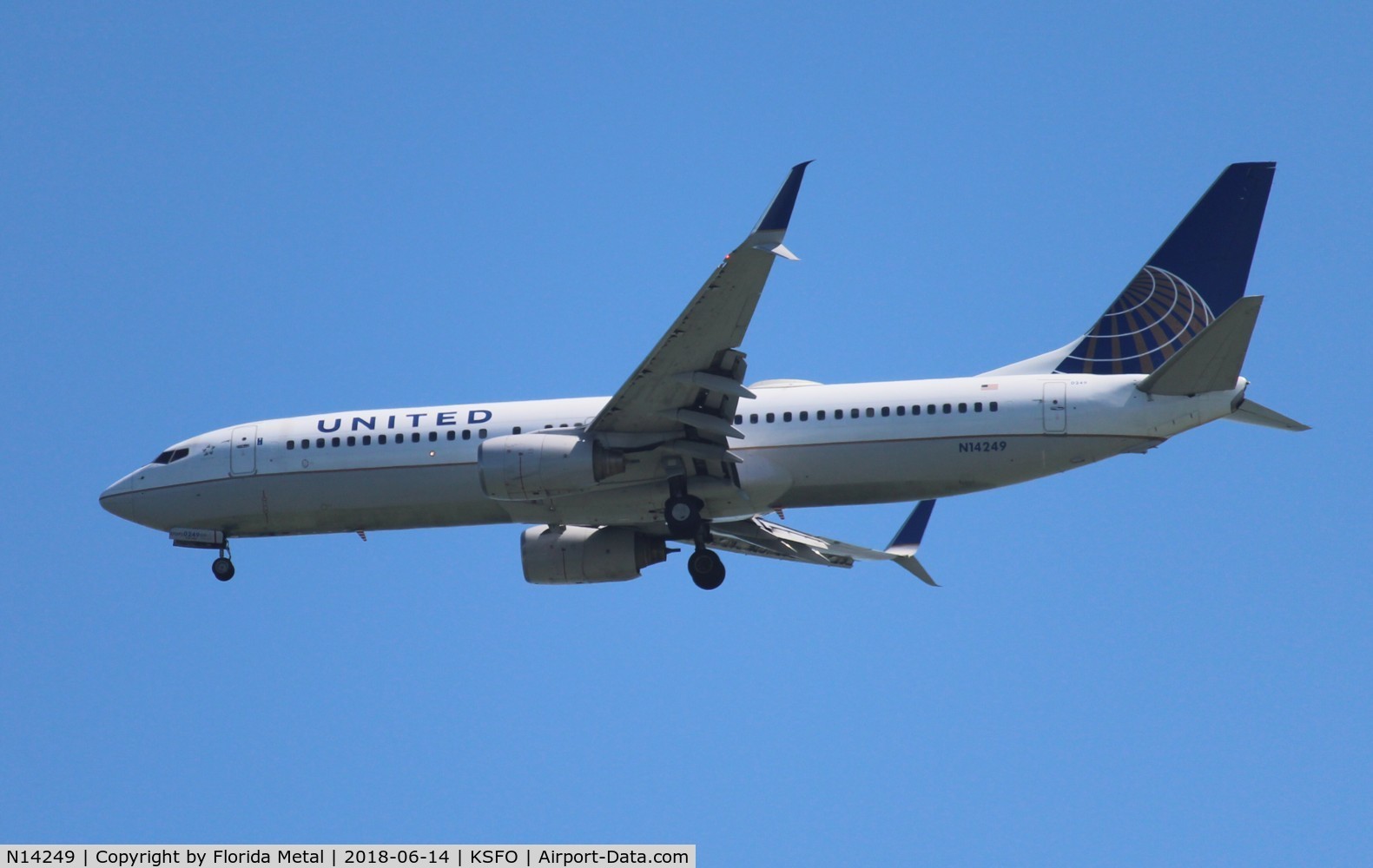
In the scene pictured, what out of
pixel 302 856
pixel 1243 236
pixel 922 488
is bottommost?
pixel 302 856

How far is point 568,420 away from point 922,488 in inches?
249

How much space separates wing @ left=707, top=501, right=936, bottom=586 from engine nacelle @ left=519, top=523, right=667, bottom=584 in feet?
5.16

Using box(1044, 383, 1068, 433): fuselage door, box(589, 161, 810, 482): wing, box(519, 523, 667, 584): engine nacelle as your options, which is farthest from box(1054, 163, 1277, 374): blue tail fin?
box(519, 523, 667, 584): engine nacelle

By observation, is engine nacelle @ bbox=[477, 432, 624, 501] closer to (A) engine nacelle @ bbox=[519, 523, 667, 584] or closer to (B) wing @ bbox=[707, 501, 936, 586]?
(A) engine nacelle @ bbox=[519, 523, 667, 584]

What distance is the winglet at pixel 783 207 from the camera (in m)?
24.5

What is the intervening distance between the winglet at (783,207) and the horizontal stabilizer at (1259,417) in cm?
842

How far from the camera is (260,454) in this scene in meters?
31.5

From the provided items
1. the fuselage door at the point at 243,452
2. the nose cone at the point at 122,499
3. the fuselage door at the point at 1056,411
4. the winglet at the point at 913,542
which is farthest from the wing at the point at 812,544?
the nose cone at the point at 122,499

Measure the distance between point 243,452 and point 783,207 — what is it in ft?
40.6

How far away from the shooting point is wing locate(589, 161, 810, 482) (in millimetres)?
25081

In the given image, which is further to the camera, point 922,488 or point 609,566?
point 609,566

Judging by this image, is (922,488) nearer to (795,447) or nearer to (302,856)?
(795,447)

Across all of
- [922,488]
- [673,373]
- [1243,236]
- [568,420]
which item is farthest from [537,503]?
[1243,236]

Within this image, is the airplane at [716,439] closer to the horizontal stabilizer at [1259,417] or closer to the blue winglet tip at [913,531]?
the horizontal stabilizer at [1259,417]
